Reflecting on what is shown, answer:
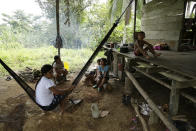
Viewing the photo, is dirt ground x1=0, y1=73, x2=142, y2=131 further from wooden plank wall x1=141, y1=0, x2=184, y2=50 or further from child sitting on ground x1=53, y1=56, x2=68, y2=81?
wooden plank wall x1=141, y1=0, x2=184, y2=50

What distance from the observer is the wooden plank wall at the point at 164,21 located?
3.03m

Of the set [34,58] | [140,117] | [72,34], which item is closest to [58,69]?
[140,117]

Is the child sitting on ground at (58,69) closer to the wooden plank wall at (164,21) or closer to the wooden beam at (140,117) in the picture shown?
the wooden beam at (140,117)

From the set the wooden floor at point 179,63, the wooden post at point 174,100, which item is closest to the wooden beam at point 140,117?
the wooden post at point 174,100

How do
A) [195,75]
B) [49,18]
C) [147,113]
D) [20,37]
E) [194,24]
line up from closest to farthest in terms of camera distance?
[195,75], [147,113], [194,24], [20,37], [49,18]

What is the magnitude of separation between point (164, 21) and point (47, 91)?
3099 millimetres

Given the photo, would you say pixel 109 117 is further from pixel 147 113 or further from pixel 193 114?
pixel 193 114

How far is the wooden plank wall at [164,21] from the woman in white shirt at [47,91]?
2683mm

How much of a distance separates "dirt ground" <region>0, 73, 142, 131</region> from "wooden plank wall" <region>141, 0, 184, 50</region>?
1.85m

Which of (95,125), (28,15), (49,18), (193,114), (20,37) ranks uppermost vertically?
(28,15)

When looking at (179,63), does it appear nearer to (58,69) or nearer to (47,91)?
(47,91)

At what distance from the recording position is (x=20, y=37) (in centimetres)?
733

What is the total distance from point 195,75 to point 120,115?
1260 mm

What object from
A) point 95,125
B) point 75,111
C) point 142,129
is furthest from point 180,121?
point 75,111
